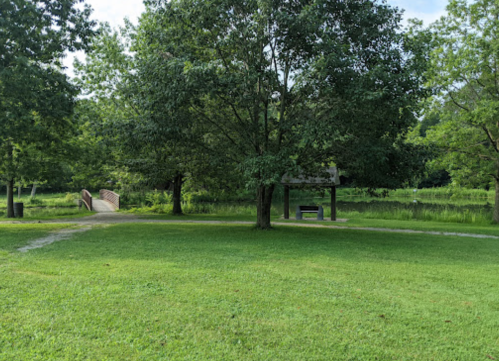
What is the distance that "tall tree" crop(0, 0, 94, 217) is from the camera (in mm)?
10539

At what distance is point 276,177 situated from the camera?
9.14 m

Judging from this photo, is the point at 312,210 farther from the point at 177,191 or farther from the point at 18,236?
the point at 18,236

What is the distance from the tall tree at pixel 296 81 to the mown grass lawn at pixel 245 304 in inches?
128

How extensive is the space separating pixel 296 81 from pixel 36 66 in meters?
8.15

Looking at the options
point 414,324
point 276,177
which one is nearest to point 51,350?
point 414,324

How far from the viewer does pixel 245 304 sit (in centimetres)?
442

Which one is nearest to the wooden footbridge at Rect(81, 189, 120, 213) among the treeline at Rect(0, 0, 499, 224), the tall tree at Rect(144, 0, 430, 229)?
the treeline at Rect(0, 0, 499, 224)

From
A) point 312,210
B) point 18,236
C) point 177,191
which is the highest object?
point 177,191

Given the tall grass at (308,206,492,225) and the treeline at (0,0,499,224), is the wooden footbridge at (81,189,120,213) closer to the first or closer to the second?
the treeline at (0,0,499,224)

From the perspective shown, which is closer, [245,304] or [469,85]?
[245,304]

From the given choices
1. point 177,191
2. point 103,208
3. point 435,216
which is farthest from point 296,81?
point 103,208

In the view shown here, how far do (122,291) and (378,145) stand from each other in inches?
325

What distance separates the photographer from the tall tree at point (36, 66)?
10539 mm

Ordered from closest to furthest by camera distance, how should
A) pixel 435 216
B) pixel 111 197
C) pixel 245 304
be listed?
1. pixel 245 304
2. pixel 435 216
3. pixel 111 197
